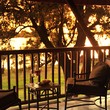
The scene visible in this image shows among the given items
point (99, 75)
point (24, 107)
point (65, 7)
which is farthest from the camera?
point (65, 7)

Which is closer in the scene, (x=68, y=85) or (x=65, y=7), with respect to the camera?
(x=68, y=85)

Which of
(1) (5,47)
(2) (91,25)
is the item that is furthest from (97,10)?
(1) (5,47)

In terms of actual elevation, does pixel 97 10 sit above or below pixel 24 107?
above

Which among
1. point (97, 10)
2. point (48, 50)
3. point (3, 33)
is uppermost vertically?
point (97, 10)

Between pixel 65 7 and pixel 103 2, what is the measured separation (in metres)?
3.80

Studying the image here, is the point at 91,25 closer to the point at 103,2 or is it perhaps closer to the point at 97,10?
the point at 97,10

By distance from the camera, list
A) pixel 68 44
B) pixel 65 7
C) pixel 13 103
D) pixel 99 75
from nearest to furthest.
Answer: pixel 13 103, pixel 99 75, pixel 65 7, pixel 68 44

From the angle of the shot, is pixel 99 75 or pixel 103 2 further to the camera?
pixel 103 2

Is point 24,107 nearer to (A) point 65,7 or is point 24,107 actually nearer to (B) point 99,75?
(B) point 99,75

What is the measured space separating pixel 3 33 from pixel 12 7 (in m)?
1.03

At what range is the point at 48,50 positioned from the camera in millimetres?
5094

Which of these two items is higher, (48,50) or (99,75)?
(48,50)

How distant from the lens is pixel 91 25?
1122cm

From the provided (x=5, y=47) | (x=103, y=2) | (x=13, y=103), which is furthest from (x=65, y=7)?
(x=13, y=103)
